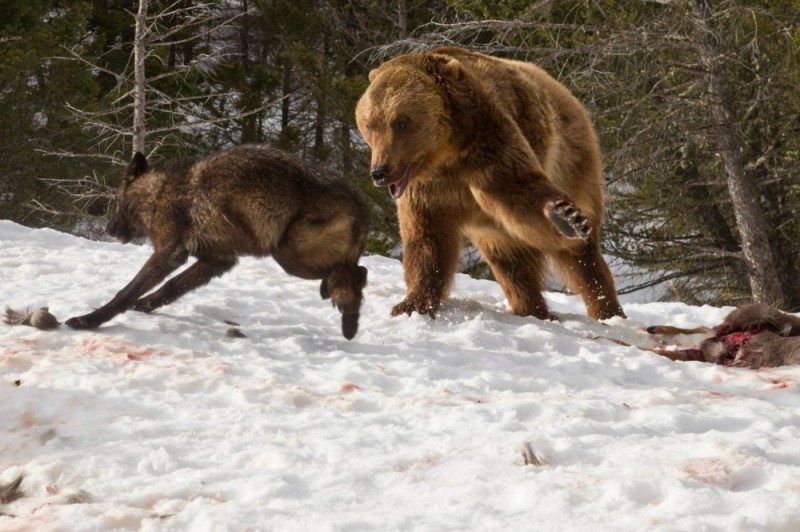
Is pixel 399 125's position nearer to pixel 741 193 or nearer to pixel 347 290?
pixel 347 290

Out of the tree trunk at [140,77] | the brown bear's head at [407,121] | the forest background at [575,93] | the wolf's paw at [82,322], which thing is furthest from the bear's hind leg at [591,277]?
the tree trunk at [140,77]

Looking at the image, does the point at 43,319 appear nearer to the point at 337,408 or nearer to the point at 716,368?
the point at 337,408

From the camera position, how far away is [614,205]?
13727mm

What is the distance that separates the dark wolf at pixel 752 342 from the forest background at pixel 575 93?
115 inches

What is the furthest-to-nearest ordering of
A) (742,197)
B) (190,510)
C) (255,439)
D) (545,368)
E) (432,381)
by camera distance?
1. (742,197)
2. (545,368)
3. (432,381)
4. (255,439)
5. (190,510)

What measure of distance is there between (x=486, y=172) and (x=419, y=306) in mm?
1135

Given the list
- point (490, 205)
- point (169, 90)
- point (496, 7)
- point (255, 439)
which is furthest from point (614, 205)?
point (169, 90)

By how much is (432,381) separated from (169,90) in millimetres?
19645

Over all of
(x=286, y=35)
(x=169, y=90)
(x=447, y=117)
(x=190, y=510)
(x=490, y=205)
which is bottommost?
(x=190, y=510)

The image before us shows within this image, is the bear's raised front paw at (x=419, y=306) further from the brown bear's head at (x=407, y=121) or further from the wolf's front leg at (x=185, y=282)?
the wolf's front leg at (x=185, y=282)

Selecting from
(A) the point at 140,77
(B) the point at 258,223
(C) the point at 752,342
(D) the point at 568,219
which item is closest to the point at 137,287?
(B) the point at 258,223

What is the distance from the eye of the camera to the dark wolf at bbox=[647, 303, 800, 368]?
5.51 m

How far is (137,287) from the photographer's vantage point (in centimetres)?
568

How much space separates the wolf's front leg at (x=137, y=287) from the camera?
17.6 ft
